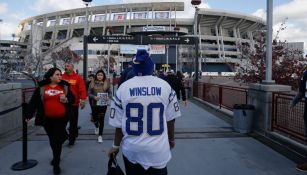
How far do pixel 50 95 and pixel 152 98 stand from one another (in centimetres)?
288

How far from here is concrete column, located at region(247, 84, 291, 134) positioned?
7.56 m

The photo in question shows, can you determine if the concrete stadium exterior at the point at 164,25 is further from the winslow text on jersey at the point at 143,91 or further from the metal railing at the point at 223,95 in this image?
the winslow text on jersey at the point at 143,91

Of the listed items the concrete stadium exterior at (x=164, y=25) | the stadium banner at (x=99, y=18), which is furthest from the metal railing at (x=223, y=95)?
the stadium banner at (x=99, y=18)

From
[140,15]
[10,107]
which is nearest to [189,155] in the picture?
[10,107]

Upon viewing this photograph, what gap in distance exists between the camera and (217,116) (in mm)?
11508

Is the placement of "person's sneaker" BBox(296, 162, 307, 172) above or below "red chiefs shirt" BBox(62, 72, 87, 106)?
below

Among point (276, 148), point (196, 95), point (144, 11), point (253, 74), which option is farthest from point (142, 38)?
point (144, 11)

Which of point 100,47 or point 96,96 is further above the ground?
point 100,47

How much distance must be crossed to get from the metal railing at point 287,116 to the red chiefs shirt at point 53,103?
451 cm

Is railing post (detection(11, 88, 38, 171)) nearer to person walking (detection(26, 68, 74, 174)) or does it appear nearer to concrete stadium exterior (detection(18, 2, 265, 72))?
person walking (detection(26, 68, 74, 174))

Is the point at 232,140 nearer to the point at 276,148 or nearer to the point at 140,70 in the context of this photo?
the point at 276,148

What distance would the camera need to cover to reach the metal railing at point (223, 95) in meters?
10.4

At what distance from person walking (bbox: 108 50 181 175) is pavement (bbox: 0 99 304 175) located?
249cm

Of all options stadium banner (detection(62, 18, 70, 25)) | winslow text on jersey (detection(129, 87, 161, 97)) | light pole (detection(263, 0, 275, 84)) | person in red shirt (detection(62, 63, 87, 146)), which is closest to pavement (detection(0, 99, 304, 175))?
person in red shirt (detection(62, 63, 87, 146))
